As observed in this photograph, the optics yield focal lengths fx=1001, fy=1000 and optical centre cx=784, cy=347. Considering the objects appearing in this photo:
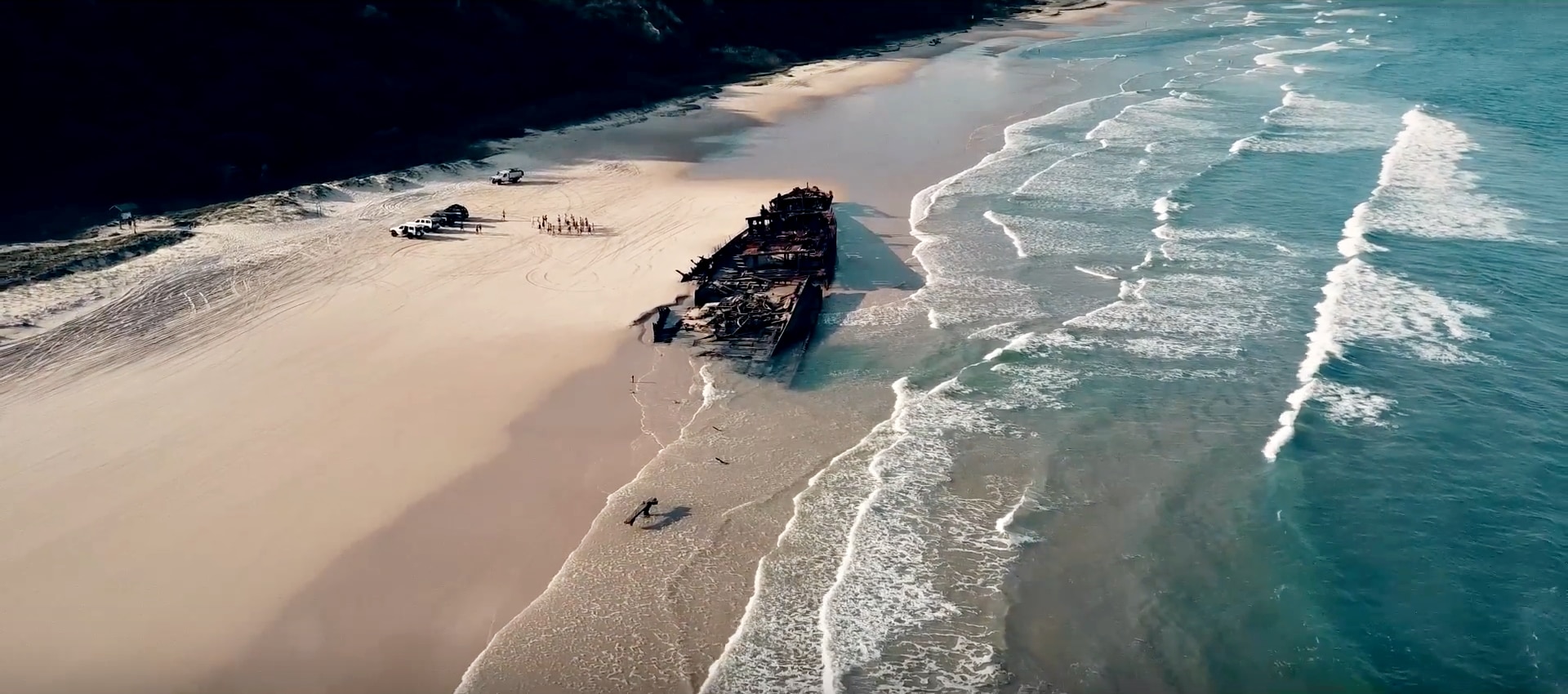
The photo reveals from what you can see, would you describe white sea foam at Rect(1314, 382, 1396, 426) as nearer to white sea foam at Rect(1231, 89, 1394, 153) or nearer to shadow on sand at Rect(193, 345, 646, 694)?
shadow on sand at Rect(193, 345, 646, 694)

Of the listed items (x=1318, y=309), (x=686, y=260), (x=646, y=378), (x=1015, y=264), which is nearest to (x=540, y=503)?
(x=646, y=378)

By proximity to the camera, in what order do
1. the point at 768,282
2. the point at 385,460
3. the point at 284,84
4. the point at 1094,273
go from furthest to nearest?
1. the point at 284,84
2. the point at 1094,273
3. the point at 768,282
4. the point at 385,460

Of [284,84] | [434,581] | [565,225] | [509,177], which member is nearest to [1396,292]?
[565,225]

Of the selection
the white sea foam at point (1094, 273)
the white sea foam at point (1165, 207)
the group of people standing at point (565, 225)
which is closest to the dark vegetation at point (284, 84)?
the group of people standing at point (565, 225)

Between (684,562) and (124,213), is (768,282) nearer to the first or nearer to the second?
(684,562)

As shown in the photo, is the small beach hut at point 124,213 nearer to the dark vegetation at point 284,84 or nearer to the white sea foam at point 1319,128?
the dark vegetation at point 284,84

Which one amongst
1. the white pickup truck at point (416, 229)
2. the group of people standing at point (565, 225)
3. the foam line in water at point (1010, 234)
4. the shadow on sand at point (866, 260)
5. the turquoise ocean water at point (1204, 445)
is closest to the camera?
the turquoise ocean water at point (1204, 445)
